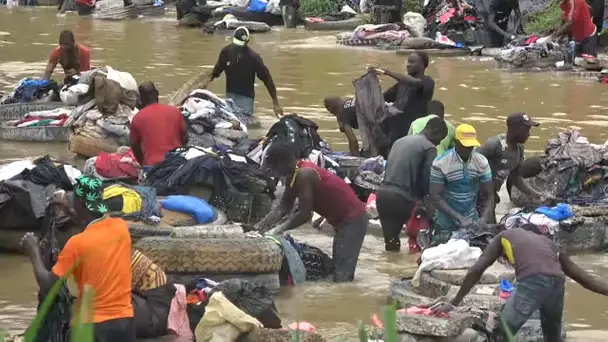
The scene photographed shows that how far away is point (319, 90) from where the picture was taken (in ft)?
65.3

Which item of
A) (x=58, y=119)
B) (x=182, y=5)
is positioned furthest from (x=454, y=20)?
(x=58, y=119)

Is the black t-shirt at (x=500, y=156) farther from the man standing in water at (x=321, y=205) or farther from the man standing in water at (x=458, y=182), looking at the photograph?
the man standing in water at (x=321, y=205)

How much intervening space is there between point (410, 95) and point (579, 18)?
9.26 metres

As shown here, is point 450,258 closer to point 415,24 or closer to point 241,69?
point 241,69

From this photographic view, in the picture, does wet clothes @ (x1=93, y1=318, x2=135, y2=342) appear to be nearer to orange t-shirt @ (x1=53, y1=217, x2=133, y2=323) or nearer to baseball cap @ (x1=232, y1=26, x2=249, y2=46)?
orange t-shirt @ (x1=53, y1=217, x2=133, y2=323)

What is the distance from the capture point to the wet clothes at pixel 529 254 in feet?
23.9

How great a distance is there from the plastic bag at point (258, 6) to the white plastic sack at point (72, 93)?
49.4 feet

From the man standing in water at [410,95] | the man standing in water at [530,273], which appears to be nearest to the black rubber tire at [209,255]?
the man standing in water at [530,273]

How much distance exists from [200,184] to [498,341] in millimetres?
4467

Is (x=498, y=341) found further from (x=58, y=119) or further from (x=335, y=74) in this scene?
(x=335, y=74)

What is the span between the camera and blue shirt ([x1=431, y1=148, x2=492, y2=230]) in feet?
32.2

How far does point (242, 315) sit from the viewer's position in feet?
25.1

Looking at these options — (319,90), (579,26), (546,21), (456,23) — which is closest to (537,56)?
(579,26)

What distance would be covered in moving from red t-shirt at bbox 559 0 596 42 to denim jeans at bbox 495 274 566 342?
47.6 feet
